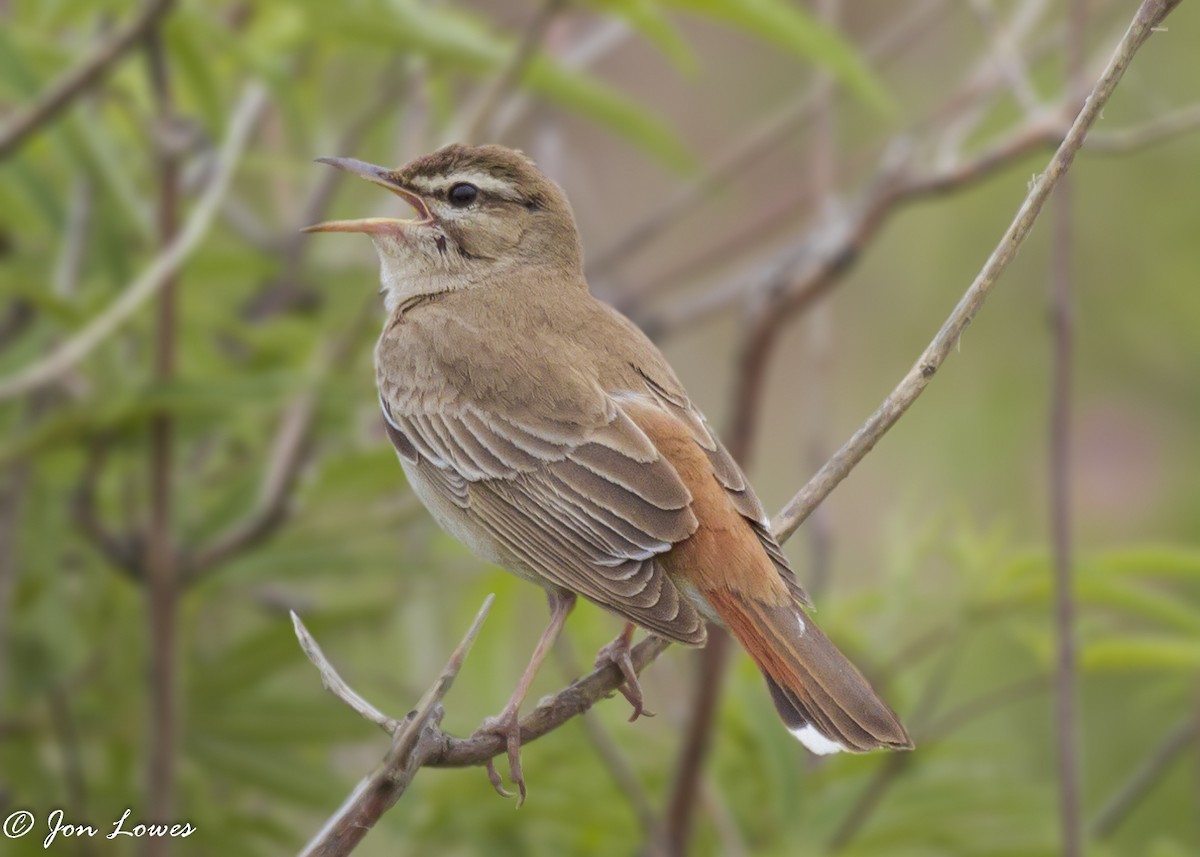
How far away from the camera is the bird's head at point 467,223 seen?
3.86m

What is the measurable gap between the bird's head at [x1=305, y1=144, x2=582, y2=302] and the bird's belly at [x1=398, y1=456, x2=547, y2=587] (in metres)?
0.61

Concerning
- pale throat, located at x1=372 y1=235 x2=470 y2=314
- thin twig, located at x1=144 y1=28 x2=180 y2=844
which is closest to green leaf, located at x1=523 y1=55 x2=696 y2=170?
A: pale throat, located at x1=372 y1=235 x2=470 y2=314

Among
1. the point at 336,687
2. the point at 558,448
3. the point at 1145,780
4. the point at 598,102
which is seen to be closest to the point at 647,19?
the point at 598,102

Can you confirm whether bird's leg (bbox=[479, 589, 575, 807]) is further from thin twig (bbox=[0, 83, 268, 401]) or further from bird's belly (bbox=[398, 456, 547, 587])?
thin twig (bbox=[0, 83, 268, 401])

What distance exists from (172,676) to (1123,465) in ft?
13.1

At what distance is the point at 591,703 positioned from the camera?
2.80m

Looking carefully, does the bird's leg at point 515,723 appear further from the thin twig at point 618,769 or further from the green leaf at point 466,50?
the green leaf at point 466,50

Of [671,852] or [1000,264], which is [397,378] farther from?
[1000,264]

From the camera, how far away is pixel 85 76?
370cm

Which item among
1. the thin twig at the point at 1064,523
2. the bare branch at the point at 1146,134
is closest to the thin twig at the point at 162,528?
the thin twig at the point at 1064,523

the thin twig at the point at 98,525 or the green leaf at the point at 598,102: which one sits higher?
the green leaf at the point at 598,102

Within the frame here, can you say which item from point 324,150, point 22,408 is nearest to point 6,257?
point 22,408

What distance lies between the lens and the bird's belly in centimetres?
337

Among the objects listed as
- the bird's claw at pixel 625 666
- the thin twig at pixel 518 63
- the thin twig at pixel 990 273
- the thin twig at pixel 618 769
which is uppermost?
the thin twig at pixel 518 63
